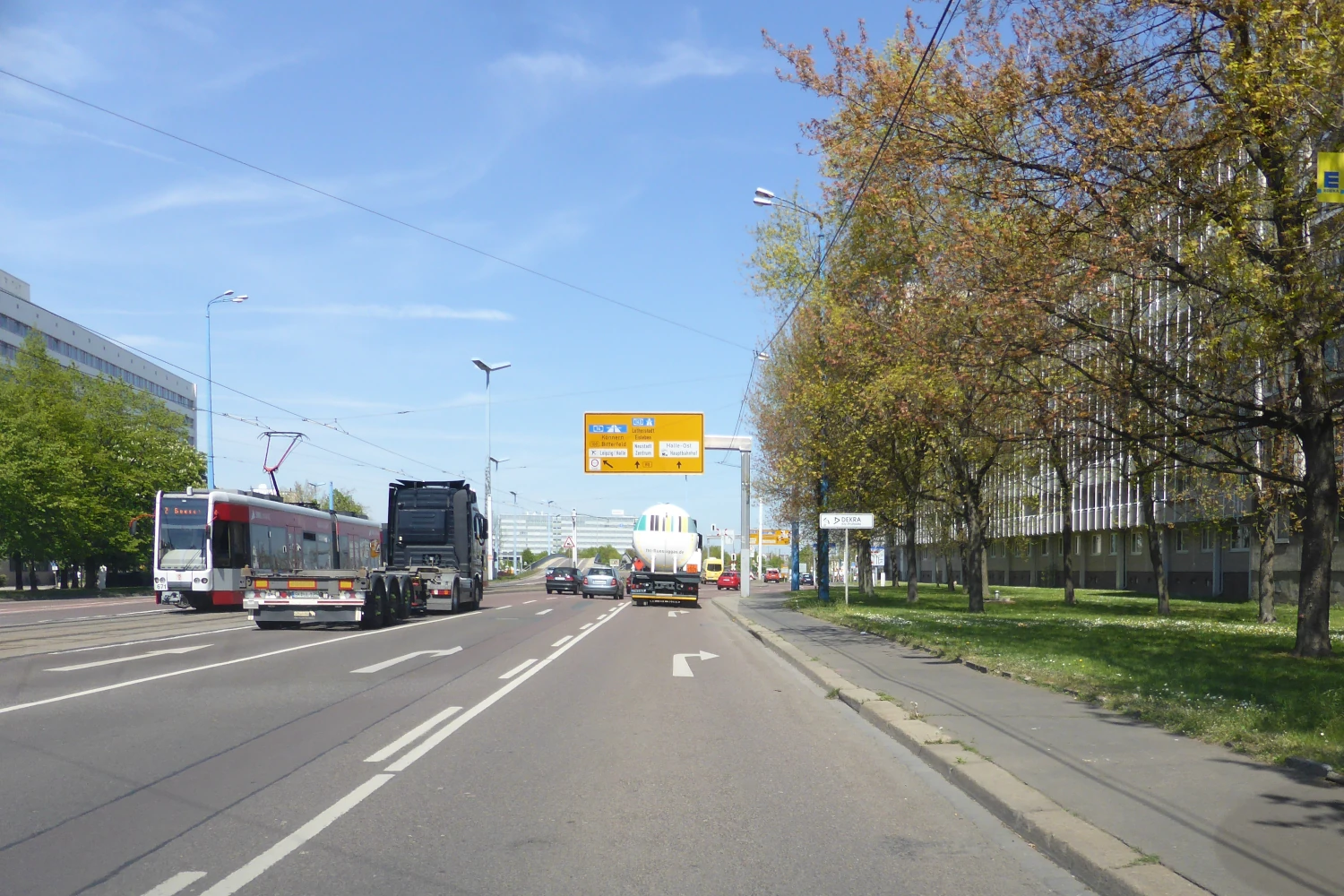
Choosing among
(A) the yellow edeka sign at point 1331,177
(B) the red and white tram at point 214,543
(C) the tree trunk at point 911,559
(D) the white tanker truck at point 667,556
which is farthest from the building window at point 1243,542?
(A) the yellow edeka sign at point 1331,177

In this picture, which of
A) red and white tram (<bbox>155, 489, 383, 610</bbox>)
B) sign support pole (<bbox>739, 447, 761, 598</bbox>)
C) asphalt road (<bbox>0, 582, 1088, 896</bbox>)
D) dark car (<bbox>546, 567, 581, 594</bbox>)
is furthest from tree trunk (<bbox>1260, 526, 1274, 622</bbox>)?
dark car (<bbox>546, 567, 581, 594</bbox>)

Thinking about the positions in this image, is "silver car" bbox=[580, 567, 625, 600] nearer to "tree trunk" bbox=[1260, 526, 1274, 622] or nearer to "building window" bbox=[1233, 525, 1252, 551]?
"building window" bbox=[1233, 525, 1252, 551]

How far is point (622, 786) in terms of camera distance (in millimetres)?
7930

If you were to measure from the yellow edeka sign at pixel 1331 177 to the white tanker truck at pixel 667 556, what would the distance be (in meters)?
34.9

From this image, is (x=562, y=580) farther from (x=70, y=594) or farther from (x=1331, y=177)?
(x=1331, y=177)

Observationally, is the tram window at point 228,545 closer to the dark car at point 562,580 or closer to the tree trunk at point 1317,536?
the dark car at point 562,580

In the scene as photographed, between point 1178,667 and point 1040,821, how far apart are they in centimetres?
876

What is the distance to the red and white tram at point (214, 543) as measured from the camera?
3500 centimetres

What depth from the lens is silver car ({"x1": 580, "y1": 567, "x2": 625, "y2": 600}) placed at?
54156mm

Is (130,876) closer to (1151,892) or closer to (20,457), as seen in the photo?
(1151,892)

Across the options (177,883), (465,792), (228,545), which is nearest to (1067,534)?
(228,545)

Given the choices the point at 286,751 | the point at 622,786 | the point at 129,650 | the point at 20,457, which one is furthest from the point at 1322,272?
the point at 20,457

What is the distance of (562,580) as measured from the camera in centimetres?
6156

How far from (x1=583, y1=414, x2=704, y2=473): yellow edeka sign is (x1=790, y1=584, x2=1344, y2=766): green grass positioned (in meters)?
15.4
